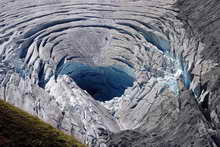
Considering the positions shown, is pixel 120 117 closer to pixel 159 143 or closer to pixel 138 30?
pixel 159 143

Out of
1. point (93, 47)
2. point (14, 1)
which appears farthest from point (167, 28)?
point (14, 1)

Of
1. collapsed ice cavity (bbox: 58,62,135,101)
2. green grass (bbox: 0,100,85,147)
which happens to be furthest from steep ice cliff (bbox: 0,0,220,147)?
green grass (bbox: 0,100,85,147)

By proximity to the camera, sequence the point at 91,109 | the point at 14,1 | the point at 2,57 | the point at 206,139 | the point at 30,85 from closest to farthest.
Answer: the point at 206,139, the point at 91,109, the point at 30,85, the point at 2,57, the point at 14,1

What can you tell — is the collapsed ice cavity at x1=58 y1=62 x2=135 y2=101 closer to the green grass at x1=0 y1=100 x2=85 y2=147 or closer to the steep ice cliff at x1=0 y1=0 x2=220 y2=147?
the steep ice cliff at x1=0 y1=0 x2=220 y2=147

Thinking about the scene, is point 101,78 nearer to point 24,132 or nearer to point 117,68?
point 117,68

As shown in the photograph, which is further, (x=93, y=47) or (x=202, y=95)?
(x=93, y=47)

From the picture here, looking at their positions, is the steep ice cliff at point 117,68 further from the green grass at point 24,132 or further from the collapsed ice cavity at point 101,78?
the green grass at point 24,132

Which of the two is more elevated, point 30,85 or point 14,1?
point 14,1
